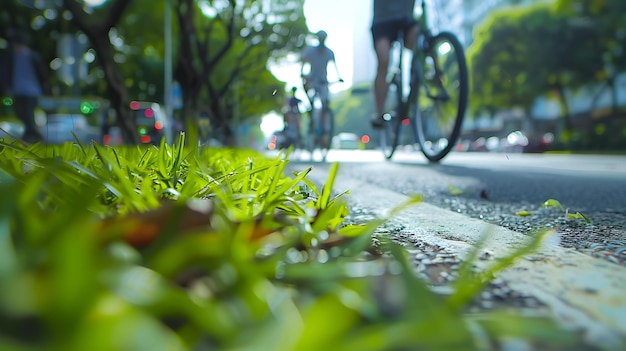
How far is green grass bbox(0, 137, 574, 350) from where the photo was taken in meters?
0.53

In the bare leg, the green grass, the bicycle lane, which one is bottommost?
the bicycle lane

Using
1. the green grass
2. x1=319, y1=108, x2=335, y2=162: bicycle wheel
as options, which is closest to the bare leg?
x1=319, y1=108, x2=335, y2=162: bicycle wheel

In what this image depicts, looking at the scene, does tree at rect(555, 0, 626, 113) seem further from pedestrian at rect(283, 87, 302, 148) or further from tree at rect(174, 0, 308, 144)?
pedestrian at rect(283, 87, 302, 148)

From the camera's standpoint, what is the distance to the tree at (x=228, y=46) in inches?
701

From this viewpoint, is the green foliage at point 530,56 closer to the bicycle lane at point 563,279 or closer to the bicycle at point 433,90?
the bicycle at point 433,90

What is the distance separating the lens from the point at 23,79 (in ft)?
32.0

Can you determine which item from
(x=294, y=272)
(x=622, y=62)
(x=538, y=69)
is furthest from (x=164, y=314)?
(x=538, y=69)

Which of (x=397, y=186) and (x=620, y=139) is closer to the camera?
(x=397, y=186)

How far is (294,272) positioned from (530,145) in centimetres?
A: 3480

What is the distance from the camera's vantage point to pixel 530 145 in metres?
33.1

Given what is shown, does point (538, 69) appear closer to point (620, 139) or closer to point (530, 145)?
point (530, 145)

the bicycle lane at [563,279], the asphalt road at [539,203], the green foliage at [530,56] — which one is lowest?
the asphalt road at [539,203]

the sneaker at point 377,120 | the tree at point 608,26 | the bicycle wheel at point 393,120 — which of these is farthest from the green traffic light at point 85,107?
the tree at point 608,26

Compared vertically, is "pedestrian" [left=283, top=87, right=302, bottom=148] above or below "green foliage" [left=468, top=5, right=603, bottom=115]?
below
